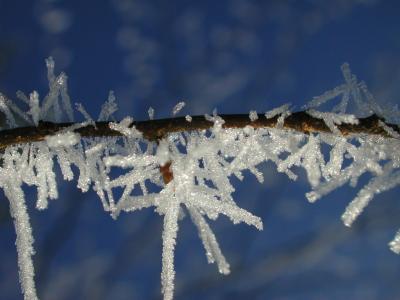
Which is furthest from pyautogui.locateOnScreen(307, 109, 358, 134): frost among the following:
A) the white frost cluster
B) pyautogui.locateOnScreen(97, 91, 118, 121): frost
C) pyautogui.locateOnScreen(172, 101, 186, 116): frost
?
pyautogui.locateOnScreen(97, 91, 118, 121): frost

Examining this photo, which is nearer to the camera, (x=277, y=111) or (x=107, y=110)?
(x=277, y=111)

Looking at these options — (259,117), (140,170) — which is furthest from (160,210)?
(259,117)

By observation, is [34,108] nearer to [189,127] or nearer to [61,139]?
[61,139]

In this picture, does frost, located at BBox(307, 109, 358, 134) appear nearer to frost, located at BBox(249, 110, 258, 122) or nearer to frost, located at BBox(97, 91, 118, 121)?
frost, located at BBox(249, 110, 258, 122)

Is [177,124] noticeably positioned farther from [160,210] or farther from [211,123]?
[160,210]

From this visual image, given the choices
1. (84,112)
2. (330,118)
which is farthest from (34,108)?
(330,118)

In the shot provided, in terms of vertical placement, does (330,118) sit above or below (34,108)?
below
